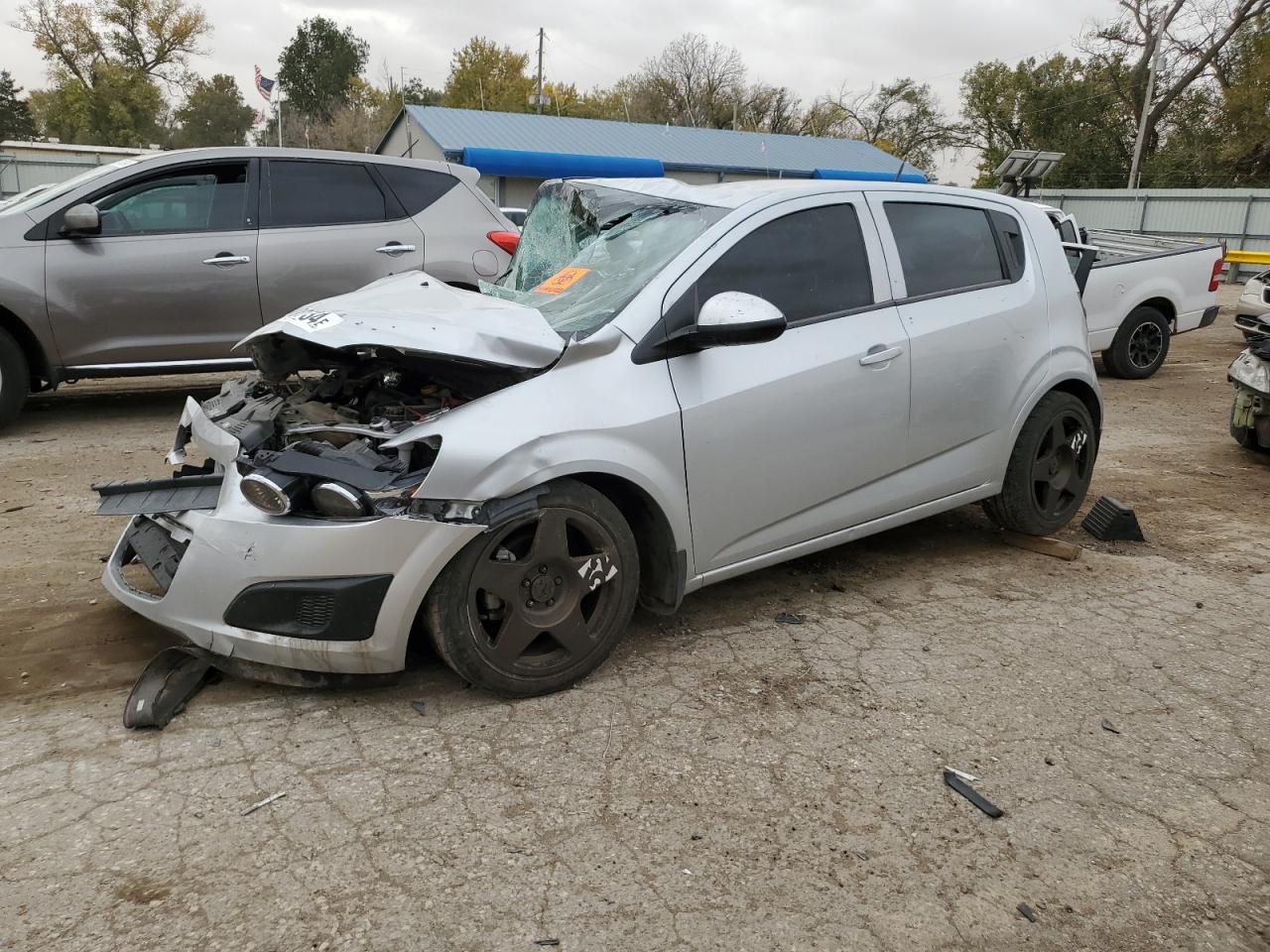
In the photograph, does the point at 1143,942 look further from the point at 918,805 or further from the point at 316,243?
the point at 316,243

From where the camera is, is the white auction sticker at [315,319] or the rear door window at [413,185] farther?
the rear door window at [413,185]

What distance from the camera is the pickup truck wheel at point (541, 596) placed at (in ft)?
9.71

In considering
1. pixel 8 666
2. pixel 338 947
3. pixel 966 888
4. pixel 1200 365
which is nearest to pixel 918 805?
pixel 966 888

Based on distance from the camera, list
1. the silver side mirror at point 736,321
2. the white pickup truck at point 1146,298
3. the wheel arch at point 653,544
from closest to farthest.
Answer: the silver side mirror at point 736,321 → the wheel arch at point 653,544 → the white pickup truck at point 1146,298

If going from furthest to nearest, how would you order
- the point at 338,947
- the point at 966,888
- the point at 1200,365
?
the point at 1200,365, the point at 966,888, the point at 338,947

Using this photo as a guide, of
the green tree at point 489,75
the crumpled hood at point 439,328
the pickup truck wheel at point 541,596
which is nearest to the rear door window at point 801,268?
the crumpled hood at point 439,328

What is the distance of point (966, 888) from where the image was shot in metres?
2.37

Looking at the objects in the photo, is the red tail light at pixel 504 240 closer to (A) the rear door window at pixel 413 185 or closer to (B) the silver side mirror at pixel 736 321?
(A) the rear door window at pixel 413 185

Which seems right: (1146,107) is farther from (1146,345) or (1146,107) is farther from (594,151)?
(1146,345)

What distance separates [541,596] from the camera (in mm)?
3105

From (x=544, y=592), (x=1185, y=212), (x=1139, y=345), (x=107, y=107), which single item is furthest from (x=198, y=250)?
(x=107, y=107)

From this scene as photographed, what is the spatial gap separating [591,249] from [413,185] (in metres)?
3.94

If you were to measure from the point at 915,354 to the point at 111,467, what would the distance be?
4.70 meters

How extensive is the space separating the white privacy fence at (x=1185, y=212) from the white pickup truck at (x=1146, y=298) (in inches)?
696
